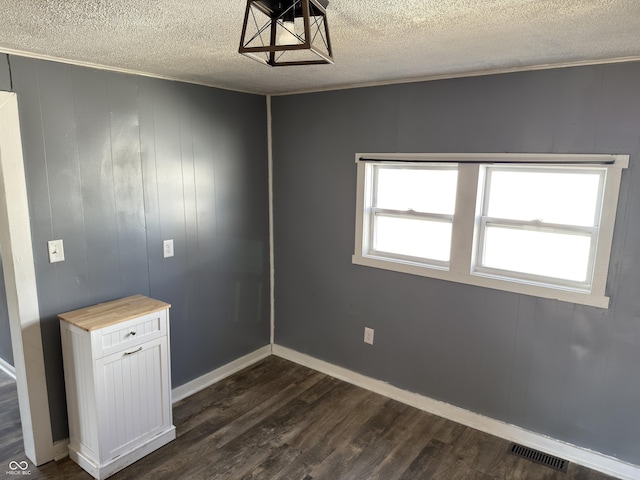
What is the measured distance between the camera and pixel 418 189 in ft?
9.94

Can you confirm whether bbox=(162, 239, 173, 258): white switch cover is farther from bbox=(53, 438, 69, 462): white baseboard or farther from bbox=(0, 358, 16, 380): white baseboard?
bbox=(0, 358, 16, 380): white baseboard

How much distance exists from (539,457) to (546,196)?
1.57 m

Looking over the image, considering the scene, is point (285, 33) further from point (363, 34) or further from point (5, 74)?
point (5, 74)

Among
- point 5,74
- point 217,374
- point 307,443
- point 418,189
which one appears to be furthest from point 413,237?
point 5,74

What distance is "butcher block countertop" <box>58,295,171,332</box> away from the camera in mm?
2287

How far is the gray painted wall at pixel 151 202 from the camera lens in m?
2.35

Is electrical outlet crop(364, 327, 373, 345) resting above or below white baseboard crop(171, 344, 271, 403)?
above

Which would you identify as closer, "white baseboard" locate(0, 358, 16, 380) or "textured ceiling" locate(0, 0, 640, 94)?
"textured ceiling" locate(0, 0, 640, 94)

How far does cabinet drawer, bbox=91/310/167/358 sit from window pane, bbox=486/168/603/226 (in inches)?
84.8

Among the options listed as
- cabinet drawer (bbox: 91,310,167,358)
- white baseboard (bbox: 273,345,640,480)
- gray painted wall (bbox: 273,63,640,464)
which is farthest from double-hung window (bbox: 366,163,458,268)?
cabinet drawer (bbox: 91,310,167,358)

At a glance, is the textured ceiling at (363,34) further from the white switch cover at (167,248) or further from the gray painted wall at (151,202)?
the white switch cover at (167,248)

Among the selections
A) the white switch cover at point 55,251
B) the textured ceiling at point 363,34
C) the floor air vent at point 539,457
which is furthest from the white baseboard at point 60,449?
the floor air vent at point 539,457

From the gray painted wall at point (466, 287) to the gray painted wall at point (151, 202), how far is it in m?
0.34

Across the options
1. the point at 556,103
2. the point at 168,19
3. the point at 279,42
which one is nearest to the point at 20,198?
the point at 168,19
